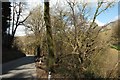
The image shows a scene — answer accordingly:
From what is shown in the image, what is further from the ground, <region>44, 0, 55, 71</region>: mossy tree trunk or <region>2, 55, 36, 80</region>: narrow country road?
<region>44, 0, 55, 71</region>: mossy tree trunk

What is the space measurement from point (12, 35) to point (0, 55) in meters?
14.3

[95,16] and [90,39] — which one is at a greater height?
[95,16]

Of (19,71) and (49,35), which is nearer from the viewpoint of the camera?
(49,35)

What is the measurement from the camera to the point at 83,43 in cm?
1911

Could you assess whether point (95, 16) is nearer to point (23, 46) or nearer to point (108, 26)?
point (108, 26)

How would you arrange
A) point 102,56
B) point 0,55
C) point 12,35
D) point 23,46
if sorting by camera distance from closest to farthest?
point 102,56 → point 0,55 → point 12,35 → point 23,46

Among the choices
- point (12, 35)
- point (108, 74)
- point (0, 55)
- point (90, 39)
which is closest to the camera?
point (108, 74)

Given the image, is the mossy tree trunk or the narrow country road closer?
the narrow country road

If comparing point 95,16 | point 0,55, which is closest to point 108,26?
point 95,16

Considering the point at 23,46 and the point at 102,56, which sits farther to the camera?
the point at 23,46

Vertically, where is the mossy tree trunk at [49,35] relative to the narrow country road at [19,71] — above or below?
above

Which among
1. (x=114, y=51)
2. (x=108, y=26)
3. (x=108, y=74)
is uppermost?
(x=108, y=26)

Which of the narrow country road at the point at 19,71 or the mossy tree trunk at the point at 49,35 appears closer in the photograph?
the narrow country road at the point at 19,71

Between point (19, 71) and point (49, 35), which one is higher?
point (49, 35)
